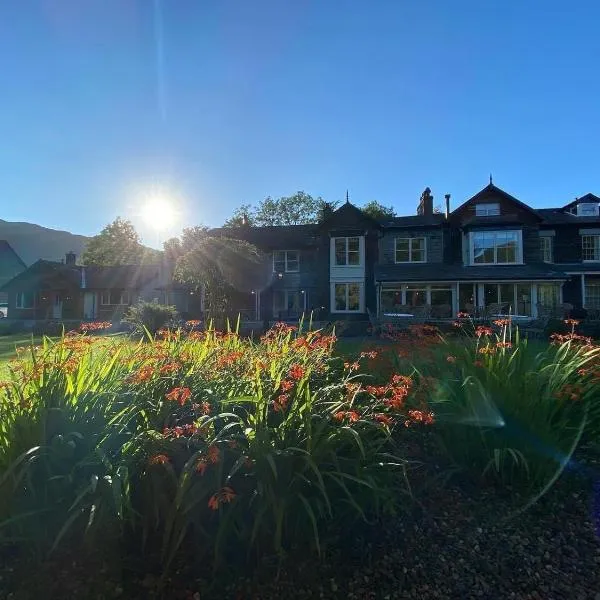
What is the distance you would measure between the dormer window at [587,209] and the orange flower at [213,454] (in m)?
33.0

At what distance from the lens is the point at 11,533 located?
232cm

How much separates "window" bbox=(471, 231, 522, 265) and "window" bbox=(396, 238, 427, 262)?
3257 millimetres

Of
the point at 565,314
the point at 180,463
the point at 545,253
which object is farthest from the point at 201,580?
the point at 545,253

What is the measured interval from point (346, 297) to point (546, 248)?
14.1m

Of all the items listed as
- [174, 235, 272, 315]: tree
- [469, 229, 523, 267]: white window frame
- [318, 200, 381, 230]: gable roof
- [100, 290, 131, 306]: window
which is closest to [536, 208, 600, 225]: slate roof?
[469, 229, 523, 267]: white window frame

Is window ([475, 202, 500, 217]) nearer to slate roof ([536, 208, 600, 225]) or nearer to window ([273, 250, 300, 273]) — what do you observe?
slate roof ([536, 208, 600, 225])

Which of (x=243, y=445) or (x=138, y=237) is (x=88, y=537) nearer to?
(x=243, y=445)

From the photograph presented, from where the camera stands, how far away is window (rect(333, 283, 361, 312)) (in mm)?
27891

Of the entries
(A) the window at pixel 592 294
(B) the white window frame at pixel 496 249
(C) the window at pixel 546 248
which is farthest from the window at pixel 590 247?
(B) the white window frame at pixel 496 249

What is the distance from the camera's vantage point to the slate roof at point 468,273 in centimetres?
2434

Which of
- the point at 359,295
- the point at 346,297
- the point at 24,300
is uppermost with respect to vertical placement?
the point at 24,300

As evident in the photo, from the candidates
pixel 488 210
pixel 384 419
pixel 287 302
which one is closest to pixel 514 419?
pixel 384 419

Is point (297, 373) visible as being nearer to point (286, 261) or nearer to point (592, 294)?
point (286, 261)

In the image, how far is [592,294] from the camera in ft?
87.7
